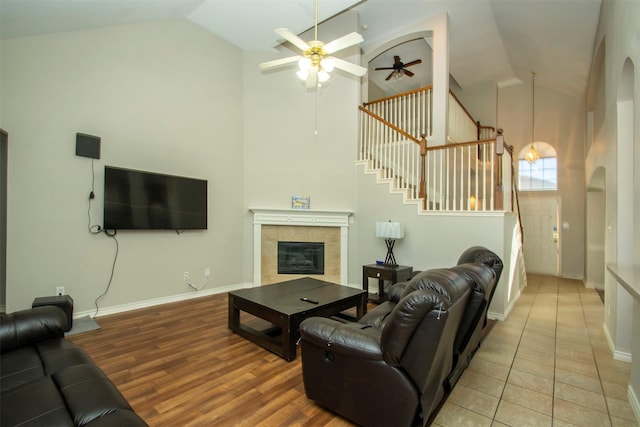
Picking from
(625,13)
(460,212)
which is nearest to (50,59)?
(460,212)

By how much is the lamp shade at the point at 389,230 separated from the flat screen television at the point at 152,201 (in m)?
2.82

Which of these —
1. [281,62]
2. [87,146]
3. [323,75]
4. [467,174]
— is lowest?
[467,174]

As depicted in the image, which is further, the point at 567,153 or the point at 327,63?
the point at 567,153

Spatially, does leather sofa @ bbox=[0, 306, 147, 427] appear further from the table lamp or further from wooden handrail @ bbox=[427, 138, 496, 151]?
wooden handrail @ bbox=[427, 138, 496, 151]

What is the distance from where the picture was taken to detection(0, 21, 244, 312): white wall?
3326 mm

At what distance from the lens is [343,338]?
188cm

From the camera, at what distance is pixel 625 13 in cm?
264

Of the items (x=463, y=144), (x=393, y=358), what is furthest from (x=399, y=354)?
(x=463, y=144)

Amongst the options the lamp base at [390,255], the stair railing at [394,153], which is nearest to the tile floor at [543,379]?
the lamp base at [390,255]

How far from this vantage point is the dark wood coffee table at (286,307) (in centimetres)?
282

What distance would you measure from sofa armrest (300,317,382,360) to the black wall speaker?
138 inches

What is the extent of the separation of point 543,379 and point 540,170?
Result: 6.56 metres

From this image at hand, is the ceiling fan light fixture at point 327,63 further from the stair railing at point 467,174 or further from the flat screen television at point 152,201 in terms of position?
the flat screen television at point 152,201

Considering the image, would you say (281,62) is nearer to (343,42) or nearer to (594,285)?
(343,42)
